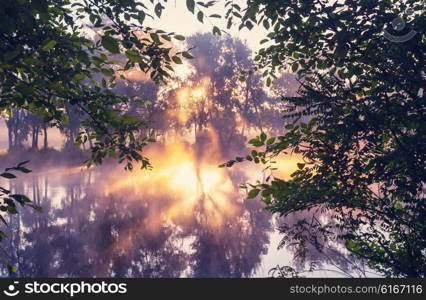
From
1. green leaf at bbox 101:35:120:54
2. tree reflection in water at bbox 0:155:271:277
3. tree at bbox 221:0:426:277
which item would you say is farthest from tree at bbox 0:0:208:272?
tree reflection in water at bbox 0:155:271:277

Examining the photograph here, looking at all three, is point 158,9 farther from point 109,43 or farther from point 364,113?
point 364,113

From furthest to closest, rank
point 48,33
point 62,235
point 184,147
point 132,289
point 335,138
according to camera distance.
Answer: point 184,147 → point 62,235 → point 132,289 → point 335,138 → point 48,33

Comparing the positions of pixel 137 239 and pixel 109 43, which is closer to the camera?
pixel 109 43

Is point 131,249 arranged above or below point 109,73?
below

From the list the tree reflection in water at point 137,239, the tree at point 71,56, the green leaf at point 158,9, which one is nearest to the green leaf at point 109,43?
the tree at point 71,56

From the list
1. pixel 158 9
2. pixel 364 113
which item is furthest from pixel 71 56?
pixel 364 113

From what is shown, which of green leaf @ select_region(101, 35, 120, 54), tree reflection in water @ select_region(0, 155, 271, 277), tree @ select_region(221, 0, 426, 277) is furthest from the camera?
tree reflection in water @ select_region(0, 155, 271, 277)

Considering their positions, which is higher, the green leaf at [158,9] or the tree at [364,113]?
the green leaf at [158,9]

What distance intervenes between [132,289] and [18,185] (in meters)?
33.8

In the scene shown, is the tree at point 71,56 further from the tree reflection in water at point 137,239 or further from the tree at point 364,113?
the tree reflection in water at point 137,239

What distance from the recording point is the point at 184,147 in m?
64.2

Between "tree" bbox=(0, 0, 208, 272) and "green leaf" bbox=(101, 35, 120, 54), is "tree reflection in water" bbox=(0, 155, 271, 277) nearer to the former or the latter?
"tree" bbox=(0, 0, 208, 272)

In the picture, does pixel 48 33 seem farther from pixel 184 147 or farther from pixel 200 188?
pixel 184 147

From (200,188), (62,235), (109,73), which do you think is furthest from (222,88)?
(109,73)
